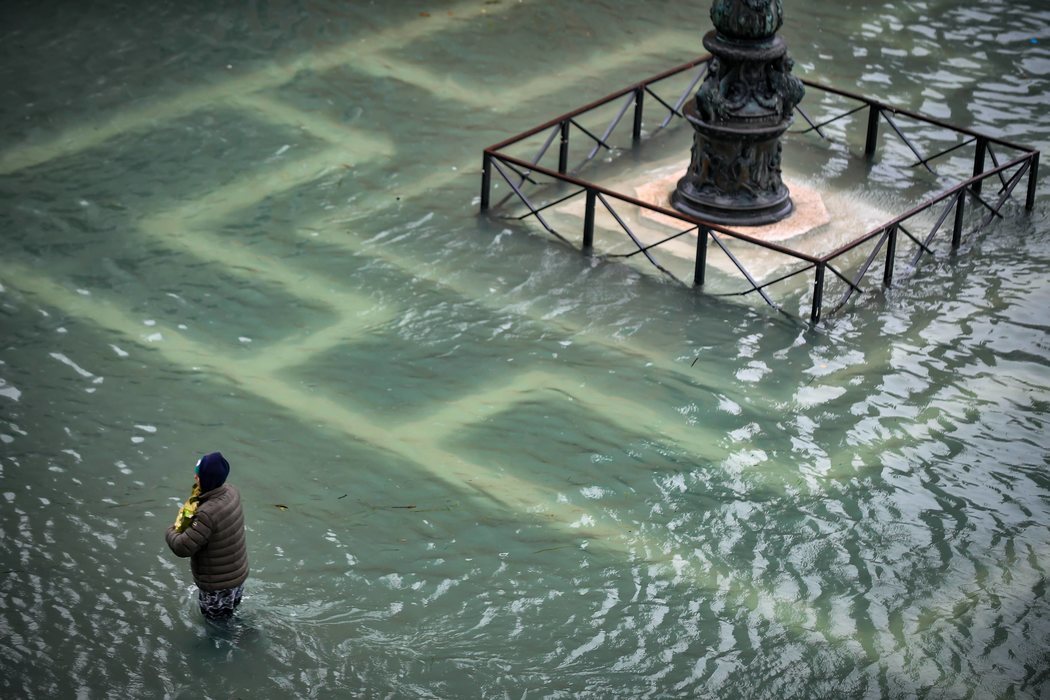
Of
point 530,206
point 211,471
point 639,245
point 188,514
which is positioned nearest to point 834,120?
point 639,245

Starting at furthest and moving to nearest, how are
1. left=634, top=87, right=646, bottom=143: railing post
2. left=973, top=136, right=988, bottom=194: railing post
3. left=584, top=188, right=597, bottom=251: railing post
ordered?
1. left=634, top=87, right=646, bottom=143: railing post
2. left=973, top=136, right=988, bottom=194: railing post
3. left=584, top=188, right=597, bottom=251: railing post

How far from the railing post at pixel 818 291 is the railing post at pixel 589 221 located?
274 centimetres

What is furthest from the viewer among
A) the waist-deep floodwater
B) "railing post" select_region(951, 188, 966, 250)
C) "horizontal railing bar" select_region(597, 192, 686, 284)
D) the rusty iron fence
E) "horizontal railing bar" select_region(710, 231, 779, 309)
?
"railing post" select_region(951, 188, 966, 250)

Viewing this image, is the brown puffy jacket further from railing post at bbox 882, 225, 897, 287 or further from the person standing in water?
railing post at bbox 882, 225, 897, 287

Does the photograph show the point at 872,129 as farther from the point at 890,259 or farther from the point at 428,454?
the point at 428,454

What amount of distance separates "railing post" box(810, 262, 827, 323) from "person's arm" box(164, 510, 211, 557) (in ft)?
24.6

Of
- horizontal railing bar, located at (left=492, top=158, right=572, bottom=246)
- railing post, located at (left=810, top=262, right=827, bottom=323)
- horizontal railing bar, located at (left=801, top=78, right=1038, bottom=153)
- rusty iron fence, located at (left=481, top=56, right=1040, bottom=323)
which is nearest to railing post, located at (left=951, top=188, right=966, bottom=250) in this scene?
rusty iron fence, located at (left=481, top=56, right=1040, bottom=323)

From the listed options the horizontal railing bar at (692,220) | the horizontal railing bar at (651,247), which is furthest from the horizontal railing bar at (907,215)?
the horizontal railing bar at (651,247)

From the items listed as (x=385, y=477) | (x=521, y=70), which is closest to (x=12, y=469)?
(x=385, y=477)

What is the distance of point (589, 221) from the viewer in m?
16.6

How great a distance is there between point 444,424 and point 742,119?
566 cm

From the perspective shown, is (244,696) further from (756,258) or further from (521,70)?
(521,70)

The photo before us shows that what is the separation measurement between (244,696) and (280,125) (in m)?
10.7

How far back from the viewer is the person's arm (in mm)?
9930
